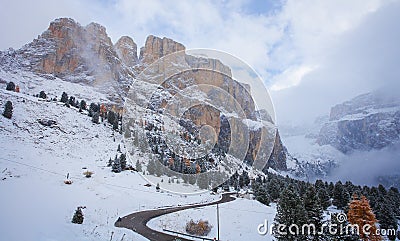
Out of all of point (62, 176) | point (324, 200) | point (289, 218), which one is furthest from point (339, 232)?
point (62, 176)

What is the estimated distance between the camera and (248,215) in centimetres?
3419

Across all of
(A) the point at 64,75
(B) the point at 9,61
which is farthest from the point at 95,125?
(B) the point at 9,61

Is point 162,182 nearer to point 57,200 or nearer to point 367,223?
point 57,200

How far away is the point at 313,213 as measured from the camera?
23891 mm

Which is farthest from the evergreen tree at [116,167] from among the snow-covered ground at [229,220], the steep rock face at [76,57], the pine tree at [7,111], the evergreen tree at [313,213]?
the steep rock face at [76,57]

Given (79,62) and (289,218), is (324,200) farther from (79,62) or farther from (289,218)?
(79,62)

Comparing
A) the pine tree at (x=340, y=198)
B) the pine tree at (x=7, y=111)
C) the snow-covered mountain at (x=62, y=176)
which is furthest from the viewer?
the pine tree at (x=340, y=198)

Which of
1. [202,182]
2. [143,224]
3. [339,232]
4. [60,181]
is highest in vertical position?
[202,182]

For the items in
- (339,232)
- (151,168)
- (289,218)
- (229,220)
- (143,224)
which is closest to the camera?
(339,232)

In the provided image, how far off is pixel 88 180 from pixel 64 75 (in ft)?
445

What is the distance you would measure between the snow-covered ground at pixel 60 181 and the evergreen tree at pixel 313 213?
575 inches

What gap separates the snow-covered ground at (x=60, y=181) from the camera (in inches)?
607

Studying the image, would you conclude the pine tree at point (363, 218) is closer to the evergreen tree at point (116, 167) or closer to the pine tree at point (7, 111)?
the evergreen tree at point (116, 167)

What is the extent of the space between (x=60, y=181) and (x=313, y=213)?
32183 millimetres
